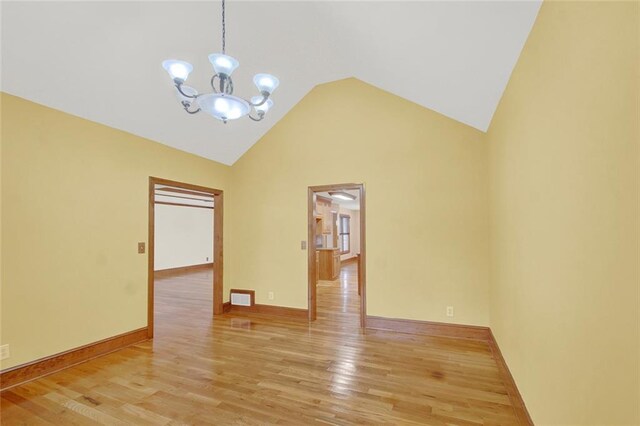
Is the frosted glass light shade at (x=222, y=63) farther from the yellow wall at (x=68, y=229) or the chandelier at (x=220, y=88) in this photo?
the yellow wall at (x=68, y=229)

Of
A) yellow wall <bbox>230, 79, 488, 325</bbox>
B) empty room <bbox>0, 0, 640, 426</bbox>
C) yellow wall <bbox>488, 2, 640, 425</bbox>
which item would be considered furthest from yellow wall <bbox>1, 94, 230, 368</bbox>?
yellow wall <bbox>488, 2, 640, 425</bbox>

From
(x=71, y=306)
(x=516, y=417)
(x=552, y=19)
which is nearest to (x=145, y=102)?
(x=71, y=306)

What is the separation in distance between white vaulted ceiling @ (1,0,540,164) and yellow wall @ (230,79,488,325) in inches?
18.3

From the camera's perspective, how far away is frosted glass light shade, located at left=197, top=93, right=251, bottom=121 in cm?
179

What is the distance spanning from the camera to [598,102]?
99 cm

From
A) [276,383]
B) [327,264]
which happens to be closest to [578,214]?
[276,383]

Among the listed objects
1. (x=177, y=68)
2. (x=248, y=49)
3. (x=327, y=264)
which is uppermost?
(x=248, y=49)

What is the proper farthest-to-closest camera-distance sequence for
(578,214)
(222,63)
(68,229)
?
(68,229)
(222,63)
(578,214)

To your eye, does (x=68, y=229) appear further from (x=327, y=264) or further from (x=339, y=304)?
(x=327, y=264)

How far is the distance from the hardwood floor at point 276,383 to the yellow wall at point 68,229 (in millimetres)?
484

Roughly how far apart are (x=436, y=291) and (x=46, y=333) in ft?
13.6

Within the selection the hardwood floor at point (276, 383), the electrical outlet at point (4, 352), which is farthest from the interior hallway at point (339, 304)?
the electrical outlet at point (4, 352)

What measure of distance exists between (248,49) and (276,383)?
10.7ft

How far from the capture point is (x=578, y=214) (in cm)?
114
